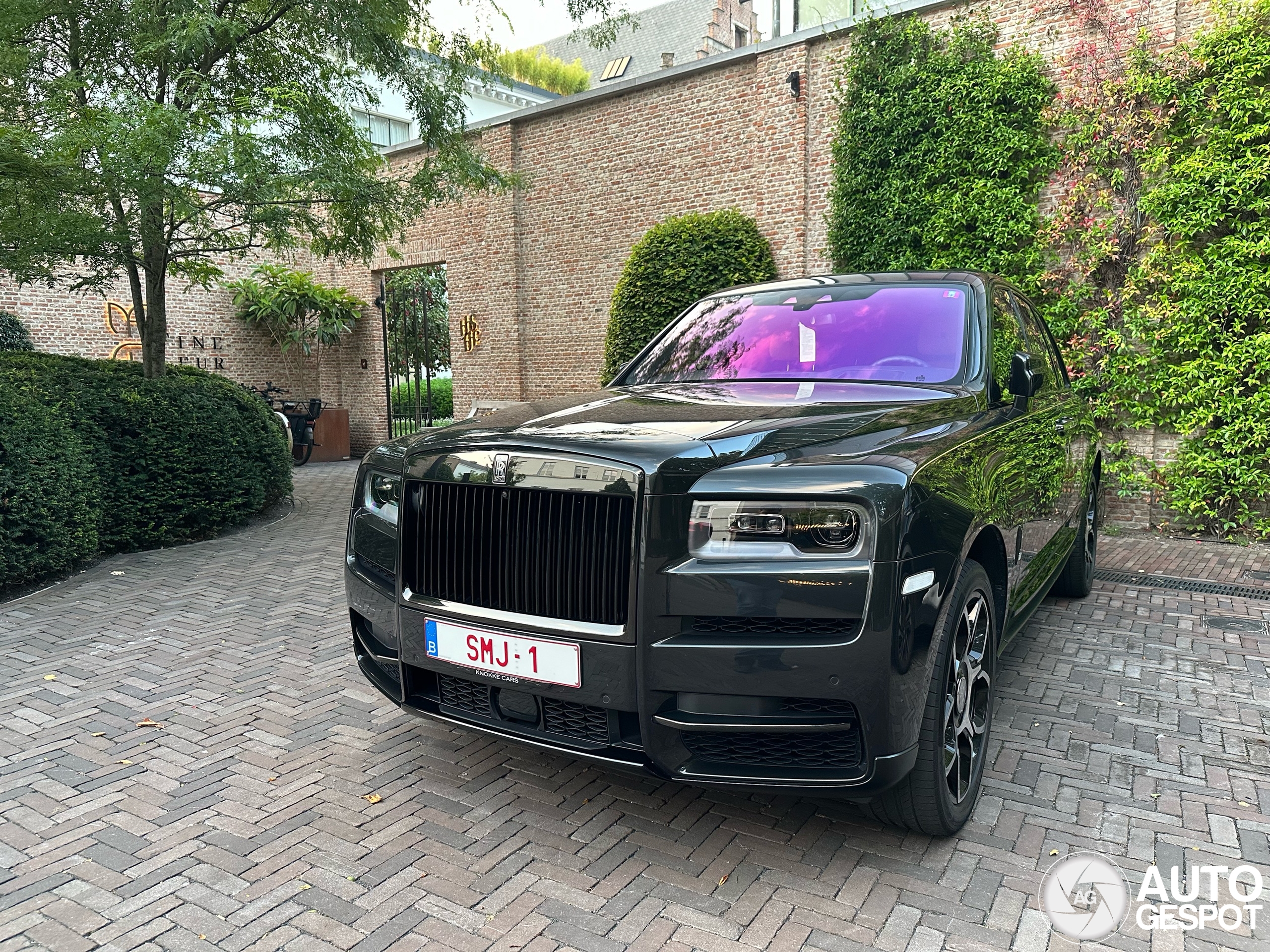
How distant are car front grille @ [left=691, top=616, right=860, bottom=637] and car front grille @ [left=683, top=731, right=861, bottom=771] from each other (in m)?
0.28

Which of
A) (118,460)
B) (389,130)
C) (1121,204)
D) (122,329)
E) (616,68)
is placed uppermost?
(616,68)

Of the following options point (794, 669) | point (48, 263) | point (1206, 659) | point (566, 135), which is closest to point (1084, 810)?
point (794, 669)

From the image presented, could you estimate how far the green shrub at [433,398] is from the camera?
672 inches

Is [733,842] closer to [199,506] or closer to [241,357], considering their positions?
[199,506]

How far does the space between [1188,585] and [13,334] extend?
15876 millimetres

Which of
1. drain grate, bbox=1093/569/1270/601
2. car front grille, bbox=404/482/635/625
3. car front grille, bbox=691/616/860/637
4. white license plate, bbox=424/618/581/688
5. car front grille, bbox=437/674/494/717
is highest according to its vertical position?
car front grille, bbox=404/482/635/625

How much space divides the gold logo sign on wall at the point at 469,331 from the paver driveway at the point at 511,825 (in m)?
10.3

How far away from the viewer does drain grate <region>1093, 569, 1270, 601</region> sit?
589cm

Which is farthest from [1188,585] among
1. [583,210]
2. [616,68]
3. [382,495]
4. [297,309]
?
[616,68]

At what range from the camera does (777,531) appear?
Answer: 229cm

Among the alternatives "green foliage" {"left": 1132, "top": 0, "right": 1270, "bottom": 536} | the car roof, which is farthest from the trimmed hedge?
"green foliage" {"left": 1132, "top": 0, "right": 1270, "bottom": 536}

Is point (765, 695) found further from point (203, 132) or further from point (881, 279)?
point (203, 132)

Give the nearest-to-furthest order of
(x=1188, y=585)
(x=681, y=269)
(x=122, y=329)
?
(x=1188, y=585) < (x=681, y=269) < (x=122, y=329)

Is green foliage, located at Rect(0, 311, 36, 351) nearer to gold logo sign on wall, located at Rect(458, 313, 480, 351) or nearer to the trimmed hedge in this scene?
the trimmed hedge
